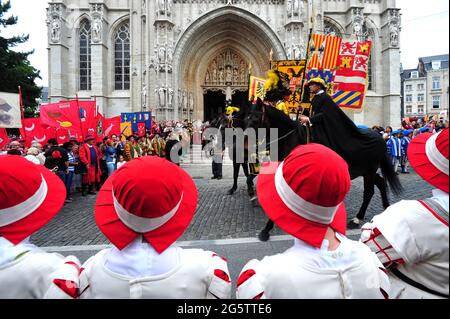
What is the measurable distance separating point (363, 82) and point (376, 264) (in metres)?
6.94

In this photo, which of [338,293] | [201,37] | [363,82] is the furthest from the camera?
[201,37]

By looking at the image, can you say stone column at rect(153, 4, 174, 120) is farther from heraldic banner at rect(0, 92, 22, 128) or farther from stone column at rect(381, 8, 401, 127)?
stone column at rect(381, 8, 401, 127)

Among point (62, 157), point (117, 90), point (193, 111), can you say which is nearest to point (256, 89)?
point (62, 157)

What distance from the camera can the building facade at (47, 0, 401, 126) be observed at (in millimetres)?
24703

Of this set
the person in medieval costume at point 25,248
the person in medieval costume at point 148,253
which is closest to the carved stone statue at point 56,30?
the person in medieval costume at point 25,248

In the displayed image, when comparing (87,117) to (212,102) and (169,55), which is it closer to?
(169,55)

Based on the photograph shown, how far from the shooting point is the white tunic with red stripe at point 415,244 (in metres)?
1.41

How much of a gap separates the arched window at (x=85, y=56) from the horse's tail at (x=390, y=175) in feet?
84.4

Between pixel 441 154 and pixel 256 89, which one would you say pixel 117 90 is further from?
pixel 441 154

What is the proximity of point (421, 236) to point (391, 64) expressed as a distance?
97.3ft

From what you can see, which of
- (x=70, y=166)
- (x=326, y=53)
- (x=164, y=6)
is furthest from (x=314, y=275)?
(x=164, y=6)

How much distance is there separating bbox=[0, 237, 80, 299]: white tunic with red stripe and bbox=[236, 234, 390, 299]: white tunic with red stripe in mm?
772
